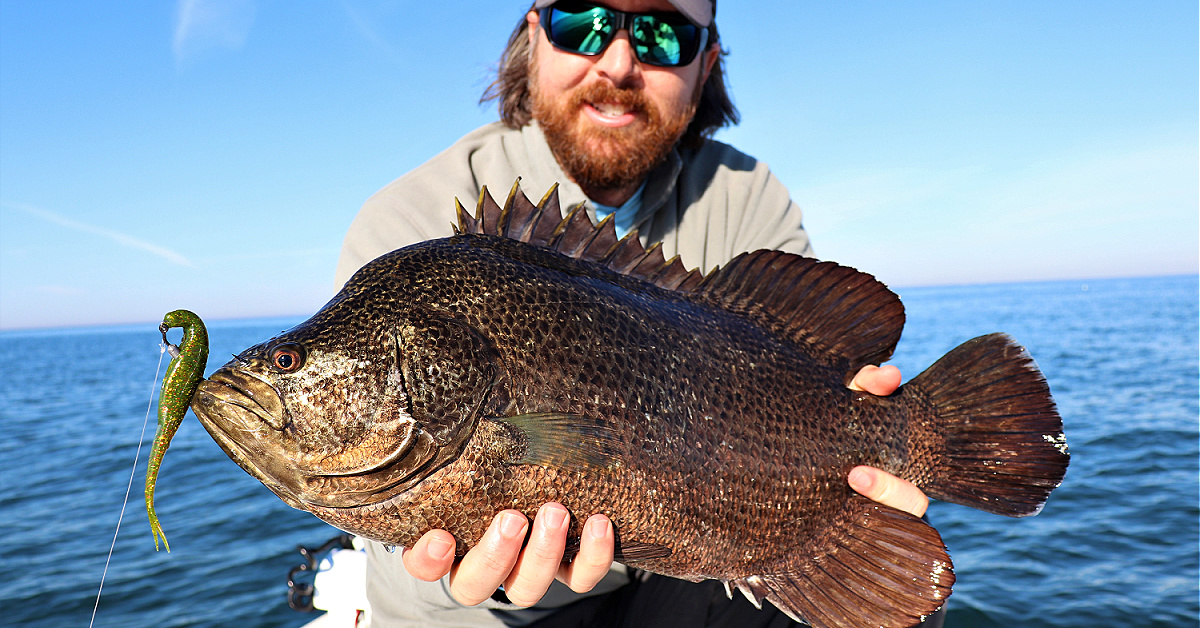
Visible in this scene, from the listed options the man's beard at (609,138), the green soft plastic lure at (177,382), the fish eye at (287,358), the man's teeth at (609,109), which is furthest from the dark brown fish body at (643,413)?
the man's teeth at (609,109)

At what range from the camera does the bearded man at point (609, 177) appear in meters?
3.09

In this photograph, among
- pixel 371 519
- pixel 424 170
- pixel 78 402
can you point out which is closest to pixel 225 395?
pixel 371 519

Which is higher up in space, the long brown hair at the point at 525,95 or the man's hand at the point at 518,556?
the long brown hair at the point at 525,95

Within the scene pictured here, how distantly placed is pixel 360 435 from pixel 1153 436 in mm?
15858

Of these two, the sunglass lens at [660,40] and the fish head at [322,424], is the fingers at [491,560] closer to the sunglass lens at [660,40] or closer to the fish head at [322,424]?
the fish head at [322,424]

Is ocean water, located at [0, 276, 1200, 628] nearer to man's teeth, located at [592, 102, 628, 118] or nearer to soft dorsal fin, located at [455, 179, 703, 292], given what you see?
man's teeth, located at [592, 102, 628, 118]

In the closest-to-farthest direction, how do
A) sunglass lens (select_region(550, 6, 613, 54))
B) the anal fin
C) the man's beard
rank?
the anal fin, sunglass lens (select_region(550, 6, 613, 54)), the man's beard

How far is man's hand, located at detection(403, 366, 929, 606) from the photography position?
1803mm

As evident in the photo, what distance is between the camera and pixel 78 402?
90.9ft

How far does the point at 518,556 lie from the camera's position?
1.94 metres

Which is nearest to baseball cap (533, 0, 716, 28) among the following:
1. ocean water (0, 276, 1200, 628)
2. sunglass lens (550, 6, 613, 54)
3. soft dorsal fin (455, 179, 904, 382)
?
sunglass lens (550, 6, 613, 54)

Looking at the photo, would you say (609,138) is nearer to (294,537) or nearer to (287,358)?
(287,358)

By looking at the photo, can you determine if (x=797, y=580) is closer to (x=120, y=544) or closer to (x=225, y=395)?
(x=225, y=395)

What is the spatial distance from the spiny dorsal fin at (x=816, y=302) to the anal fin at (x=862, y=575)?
52 centimetres
